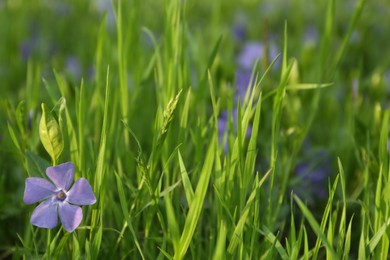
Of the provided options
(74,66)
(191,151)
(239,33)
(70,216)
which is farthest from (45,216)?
(239,33)

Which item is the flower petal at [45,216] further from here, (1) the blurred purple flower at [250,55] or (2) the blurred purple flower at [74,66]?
(1) the blurred purple flower at [250,55]

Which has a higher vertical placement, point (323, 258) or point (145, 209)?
Answer: point (145, 209)

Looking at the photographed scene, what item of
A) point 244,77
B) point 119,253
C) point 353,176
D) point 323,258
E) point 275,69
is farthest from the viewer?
point 275,69

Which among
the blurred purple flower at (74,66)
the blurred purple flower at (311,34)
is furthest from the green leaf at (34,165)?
the blurred purple flower at (311,34)

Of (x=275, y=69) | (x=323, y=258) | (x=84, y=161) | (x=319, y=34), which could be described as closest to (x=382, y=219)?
(x=323, y=258)

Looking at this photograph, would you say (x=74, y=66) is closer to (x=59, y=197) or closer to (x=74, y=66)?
(x=74, y=66)

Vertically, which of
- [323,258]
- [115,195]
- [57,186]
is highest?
[57,186]

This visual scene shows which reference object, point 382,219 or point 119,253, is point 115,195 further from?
point 382,219

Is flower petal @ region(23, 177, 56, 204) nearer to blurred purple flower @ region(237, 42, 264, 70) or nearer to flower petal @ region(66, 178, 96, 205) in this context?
flower petal @ region(66, 178, 96, 205)
